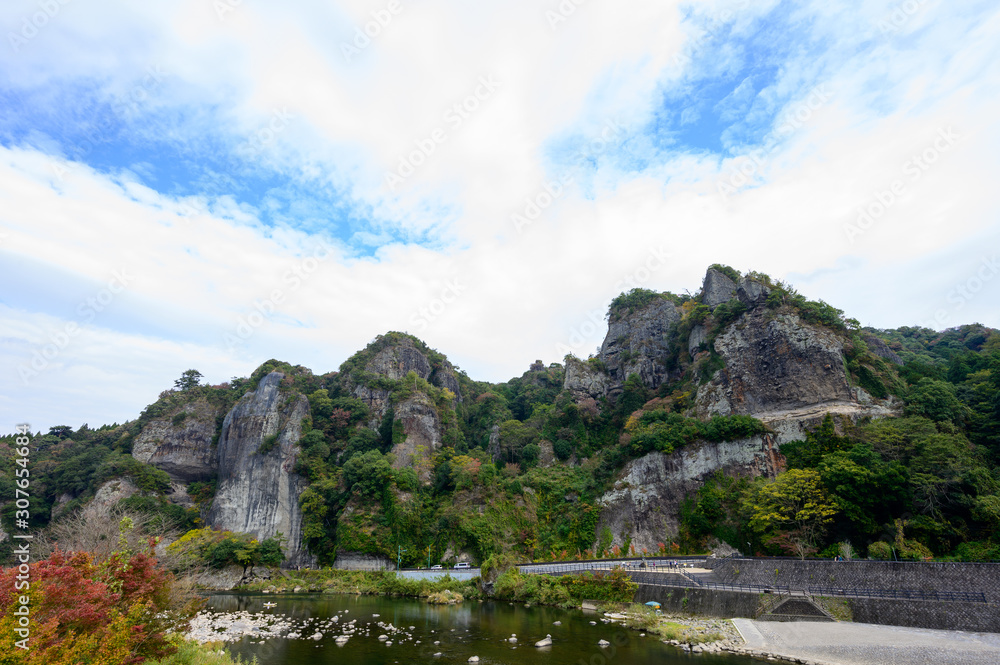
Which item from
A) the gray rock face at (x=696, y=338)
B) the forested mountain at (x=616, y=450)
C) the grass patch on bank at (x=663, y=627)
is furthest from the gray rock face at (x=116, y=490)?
the gray rock face at (x=696, y=338)

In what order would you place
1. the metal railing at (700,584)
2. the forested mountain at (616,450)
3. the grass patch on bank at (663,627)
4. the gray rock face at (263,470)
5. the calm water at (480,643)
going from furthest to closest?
Result: 1. the gray rock face at (263,470)
2. the forested mountain at (616,450)
3. the grass patch on bank at (663,627)
4. the metal railing at (700,584)
5. the calm water at (480,643)

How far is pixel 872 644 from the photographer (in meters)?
15.9

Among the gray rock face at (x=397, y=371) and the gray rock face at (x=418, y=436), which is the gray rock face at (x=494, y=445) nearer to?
the gray rock face at (x=418, y=436)

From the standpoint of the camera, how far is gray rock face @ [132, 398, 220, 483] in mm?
62094

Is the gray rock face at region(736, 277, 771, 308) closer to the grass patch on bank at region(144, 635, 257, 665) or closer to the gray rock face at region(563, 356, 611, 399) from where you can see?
the gray rock face at region(563, 356, 611, 399)

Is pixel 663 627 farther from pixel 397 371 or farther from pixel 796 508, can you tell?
pixel 397 371

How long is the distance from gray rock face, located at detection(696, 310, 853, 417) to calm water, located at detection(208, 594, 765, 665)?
85.7ft

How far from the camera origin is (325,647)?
66.5 feet

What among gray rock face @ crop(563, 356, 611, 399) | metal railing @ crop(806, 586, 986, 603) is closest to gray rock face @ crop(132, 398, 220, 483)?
gray rock face @ crop(563, 356, 611, 399)

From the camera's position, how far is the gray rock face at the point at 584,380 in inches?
2415

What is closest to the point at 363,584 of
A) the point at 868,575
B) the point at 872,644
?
the point at 868,575

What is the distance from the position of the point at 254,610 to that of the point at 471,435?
4054cm

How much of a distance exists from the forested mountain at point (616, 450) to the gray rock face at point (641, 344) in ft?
0.94

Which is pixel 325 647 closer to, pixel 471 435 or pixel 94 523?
pixel 94 523
